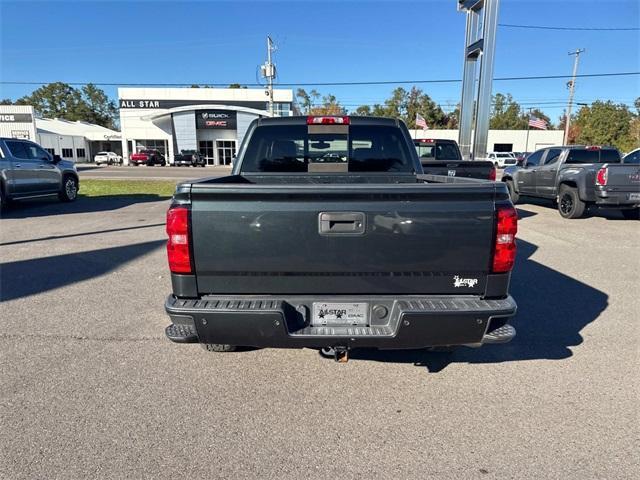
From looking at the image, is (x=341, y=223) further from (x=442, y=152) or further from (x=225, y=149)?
(x=225, y=149)

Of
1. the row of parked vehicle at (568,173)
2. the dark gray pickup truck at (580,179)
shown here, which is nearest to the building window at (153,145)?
the row of parked vehicle at (568,173)

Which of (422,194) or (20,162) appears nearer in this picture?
(422,194)

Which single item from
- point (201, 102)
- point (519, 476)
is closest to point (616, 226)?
point (519, 476)

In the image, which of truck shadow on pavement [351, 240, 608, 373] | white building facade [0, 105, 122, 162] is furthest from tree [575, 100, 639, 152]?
white building facade [0, 105, 122, 162]

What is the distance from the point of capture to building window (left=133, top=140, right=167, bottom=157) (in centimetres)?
5531

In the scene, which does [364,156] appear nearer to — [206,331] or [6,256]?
[206,331]

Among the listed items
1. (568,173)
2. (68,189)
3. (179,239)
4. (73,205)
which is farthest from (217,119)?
(179,239)

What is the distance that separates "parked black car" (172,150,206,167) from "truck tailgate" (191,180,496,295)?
50.0m

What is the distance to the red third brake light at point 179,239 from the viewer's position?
2434 millimetres

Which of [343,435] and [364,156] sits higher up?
[364,156]

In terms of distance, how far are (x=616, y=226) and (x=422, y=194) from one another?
33.2 feet

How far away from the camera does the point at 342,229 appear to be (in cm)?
246

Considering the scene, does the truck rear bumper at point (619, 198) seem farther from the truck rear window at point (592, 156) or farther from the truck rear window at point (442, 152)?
the truck rear window at point (442, 152)

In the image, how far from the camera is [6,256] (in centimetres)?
682
